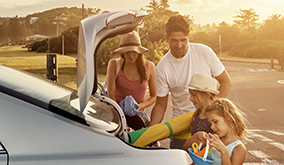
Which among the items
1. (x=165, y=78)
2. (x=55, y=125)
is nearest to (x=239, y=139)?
(x=165, y=78)

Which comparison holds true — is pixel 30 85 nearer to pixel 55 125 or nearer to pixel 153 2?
pixel 55 125

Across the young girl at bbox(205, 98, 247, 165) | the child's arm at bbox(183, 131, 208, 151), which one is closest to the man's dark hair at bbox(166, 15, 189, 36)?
the young girl at bbox(205, 98, 247, 165)

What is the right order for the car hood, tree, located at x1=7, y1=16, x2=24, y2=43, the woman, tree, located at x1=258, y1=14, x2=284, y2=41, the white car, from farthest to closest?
tree, located at x1=7, y1=16, x2=24, y2=43 < tree, located at x1=258, y1=14, x2=284, y2=41 < the woman < the car hood < the white car

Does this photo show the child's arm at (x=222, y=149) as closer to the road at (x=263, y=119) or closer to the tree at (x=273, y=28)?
Answer: the road at (x=263, y=119)

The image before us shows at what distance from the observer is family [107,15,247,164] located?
2309 mm

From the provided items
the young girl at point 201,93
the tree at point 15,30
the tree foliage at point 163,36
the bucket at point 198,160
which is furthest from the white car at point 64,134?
the tree at point 15,30

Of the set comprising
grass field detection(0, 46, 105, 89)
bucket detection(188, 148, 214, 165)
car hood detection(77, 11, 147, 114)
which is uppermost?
car hood detection(77, 11, 147, 114)

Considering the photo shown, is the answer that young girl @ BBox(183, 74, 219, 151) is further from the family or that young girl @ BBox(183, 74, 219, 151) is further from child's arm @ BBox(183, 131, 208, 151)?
child's arm @ BBox(183, 131, 208, 151)

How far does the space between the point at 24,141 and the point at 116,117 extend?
30.2 inches

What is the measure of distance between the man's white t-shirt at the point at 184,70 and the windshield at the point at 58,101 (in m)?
1.09

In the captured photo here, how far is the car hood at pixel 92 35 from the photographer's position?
1677 millimetres

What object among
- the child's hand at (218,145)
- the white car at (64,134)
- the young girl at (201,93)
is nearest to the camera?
the white car at (64,134)

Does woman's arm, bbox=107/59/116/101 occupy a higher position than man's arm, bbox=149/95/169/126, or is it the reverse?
woman's arm, bbox=107/59/116/101

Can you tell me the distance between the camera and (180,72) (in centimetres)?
326
